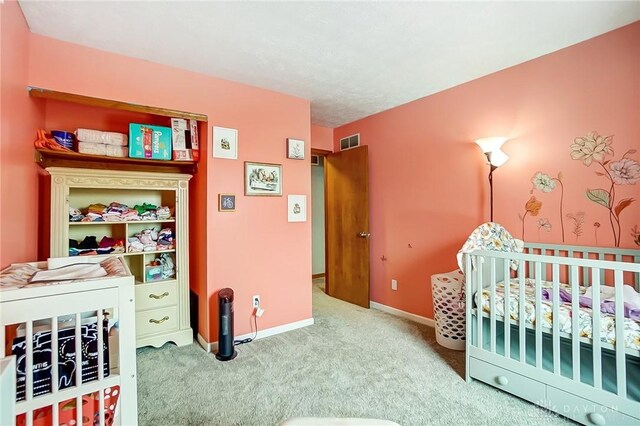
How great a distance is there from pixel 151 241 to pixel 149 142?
2.88 feet

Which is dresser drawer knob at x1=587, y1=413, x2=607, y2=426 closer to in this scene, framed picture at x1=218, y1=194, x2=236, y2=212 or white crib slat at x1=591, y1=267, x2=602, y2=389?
white crib slat at x1=591, y1=267, x2=602, y2=389

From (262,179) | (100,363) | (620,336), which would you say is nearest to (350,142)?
(262,179)

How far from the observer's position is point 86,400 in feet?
3.62

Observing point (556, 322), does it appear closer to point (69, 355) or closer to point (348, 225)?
point (69, 355)

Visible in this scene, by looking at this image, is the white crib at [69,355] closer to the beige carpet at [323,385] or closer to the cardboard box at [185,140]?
the beige carpet at [323,385]

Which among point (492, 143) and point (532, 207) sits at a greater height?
point (492, 143)

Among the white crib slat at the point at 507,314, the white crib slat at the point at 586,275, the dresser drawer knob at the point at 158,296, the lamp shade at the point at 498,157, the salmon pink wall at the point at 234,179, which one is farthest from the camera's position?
the dresser drawer knob at the point at 158,296

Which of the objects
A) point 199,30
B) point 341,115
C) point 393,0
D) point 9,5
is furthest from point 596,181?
point 9,5

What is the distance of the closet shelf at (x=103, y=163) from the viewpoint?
7.15ft

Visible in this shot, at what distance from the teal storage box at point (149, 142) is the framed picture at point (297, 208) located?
1198 millimetres

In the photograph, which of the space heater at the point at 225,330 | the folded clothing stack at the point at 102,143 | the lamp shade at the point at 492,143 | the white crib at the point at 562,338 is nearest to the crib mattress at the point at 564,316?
the white crib at the point at 562,338

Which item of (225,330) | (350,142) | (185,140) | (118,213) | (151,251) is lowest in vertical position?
(225,330)

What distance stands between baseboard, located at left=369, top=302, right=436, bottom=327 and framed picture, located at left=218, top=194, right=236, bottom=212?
86.3 inches

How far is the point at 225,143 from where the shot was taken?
8.54ft
